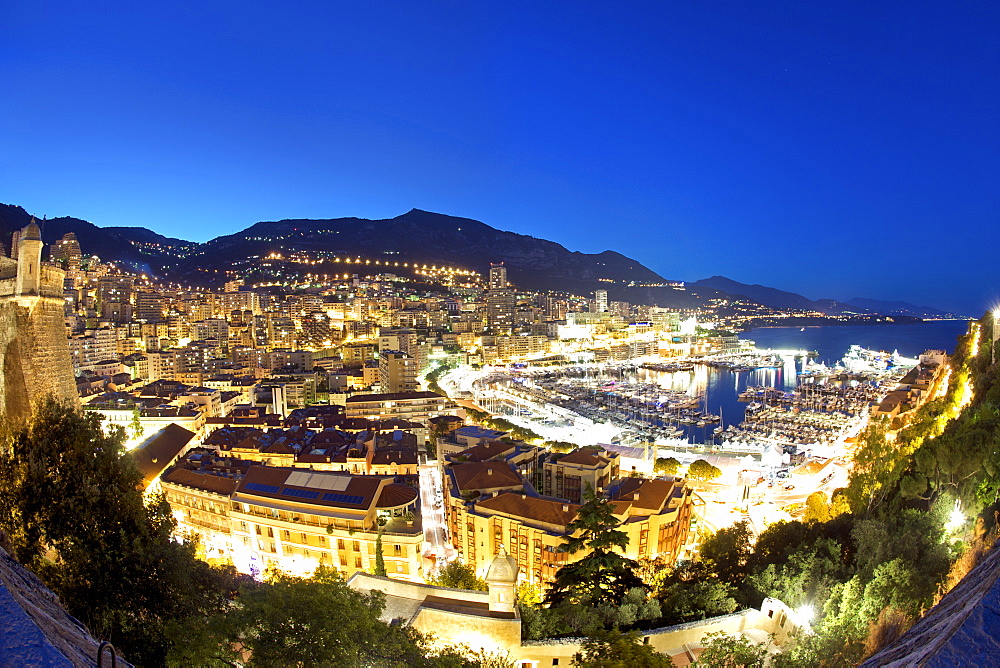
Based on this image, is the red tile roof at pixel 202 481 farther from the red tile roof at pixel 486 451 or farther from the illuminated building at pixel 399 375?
the illuminated building at pixel 399 375

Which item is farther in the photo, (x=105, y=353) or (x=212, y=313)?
(x=212, y=313)

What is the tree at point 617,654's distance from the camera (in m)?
4.13

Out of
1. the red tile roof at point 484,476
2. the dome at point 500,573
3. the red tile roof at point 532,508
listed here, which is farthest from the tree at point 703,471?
the dome at point 500,573

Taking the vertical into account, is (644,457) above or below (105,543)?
below

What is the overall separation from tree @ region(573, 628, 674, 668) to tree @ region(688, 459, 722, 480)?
10091 mm

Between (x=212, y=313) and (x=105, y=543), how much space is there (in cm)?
4320

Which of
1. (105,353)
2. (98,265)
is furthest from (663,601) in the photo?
(98,265)

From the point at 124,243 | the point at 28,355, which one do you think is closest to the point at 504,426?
the point at 28,355

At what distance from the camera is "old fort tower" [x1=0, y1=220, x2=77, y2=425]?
177 inches

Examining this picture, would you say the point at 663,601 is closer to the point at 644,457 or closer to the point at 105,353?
the point at 644,457

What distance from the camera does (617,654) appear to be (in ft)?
14.2

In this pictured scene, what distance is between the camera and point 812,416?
24469 mm

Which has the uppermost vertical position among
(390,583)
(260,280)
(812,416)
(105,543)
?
(260,280)

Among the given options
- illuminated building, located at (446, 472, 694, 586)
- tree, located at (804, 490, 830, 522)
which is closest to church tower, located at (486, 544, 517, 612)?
illuminated building, located at (446, 472, 694, 586)
